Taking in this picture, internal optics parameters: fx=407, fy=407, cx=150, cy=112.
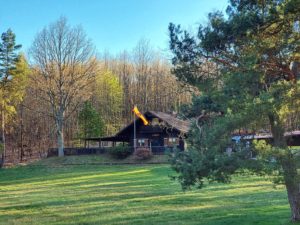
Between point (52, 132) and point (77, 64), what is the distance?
512 inches

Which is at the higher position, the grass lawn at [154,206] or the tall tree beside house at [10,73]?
the tall tree beside house at [10,73]

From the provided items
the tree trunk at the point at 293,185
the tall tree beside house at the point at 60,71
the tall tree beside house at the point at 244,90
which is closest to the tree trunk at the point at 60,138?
the tall tree beside house at the point at 60,71

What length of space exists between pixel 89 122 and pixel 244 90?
131ft

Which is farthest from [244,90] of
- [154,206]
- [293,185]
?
[154,206]

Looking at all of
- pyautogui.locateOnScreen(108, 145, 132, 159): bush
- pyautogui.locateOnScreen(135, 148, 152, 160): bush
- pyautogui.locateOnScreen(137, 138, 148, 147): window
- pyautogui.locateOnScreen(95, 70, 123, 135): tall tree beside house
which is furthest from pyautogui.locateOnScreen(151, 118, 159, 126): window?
pyautogui.locateOnScreen(95, 70, 123, 135): tall tree beside house

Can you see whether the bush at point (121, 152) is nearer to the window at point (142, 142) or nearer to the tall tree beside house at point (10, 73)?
the window at point (142, 142)

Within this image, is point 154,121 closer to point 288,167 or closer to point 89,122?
point 89,122

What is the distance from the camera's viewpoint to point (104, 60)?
62.9m

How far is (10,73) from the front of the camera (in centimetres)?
4047

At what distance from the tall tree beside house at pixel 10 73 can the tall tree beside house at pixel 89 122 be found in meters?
7.69

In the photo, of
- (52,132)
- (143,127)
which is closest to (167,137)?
(143,127)

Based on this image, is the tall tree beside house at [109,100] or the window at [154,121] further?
the tall tree beside house at [109,100]

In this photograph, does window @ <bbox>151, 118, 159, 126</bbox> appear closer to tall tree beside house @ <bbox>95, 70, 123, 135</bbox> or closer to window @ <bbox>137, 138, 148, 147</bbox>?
window @ <bbox>137, 138, 148, 147</bbox>

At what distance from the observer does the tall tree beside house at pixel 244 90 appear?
7836mm
